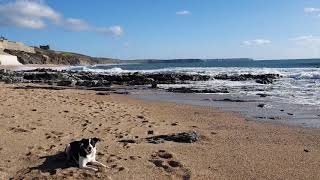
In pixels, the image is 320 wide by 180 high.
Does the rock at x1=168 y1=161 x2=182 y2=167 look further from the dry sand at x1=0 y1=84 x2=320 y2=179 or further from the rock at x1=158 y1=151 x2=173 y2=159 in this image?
the rock at x1=158 y1=151 x2=173 y2=159

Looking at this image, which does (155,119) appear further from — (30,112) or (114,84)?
(114,84)

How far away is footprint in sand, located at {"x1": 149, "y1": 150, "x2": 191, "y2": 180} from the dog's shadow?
A: 135 centimetres

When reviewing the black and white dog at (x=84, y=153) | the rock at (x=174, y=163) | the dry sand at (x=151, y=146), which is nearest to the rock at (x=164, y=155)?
the dry sand at (x=151, y=146)

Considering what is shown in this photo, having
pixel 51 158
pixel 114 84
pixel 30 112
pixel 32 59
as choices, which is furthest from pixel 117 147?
pixel 32 59

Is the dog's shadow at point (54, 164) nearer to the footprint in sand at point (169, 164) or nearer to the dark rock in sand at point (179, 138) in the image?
the footprint in sand at point (169, 164)

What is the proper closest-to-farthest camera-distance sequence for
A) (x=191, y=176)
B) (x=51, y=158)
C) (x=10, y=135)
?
(x=191, y=176)
(x=51, y=158)
(x=10, y=135)

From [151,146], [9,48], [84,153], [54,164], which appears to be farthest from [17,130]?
[9,48]

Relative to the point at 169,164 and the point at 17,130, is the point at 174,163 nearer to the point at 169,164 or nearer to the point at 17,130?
the point at 169,164

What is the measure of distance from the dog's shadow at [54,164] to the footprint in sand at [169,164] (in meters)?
1.35

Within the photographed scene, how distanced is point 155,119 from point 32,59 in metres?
84.5

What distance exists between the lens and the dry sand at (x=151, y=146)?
6.58 metres

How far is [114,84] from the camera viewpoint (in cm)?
2961

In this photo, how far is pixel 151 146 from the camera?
8156 millimetres

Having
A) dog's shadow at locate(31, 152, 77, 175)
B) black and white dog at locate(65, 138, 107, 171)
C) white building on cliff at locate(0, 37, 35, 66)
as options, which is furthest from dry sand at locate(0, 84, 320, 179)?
white building on cliff at locate(0, 37, 35, 66)
